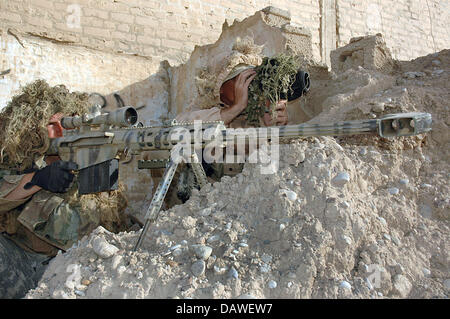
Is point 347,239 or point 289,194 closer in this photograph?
point 347,239

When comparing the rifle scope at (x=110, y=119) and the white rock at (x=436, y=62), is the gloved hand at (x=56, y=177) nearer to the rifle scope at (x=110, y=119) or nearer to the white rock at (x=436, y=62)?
the rifle scope at (x=110, y=119)

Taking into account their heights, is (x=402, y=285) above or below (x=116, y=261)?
below

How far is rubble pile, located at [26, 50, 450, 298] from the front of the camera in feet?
7.29

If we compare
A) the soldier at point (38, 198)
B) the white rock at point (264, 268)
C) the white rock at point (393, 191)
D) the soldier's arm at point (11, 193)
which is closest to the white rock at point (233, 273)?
the white rock at point (264, 268)

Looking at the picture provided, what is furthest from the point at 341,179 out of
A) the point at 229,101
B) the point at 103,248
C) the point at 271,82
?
the point at 229,101

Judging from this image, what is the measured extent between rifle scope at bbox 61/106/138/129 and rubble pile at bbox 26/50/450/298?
0.99 m

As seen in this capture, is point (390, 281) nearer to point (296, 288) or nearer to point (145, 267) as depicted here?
point (296, 288)

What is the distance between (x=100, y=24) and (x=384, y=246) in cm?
523

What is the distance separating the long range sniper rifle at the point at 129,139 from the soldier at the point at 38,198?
0.59 ft

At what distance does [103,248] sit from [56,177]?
150 cm

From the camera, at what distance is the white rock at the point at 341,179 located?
2740mm

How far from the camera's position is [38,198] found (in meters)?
3.81

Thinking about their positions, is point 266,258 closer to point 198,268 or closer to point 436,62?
point 198,268

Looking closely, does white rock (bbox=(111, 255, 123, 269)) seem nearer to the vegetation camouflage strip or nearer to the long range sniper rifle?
the long range sniper rifle
